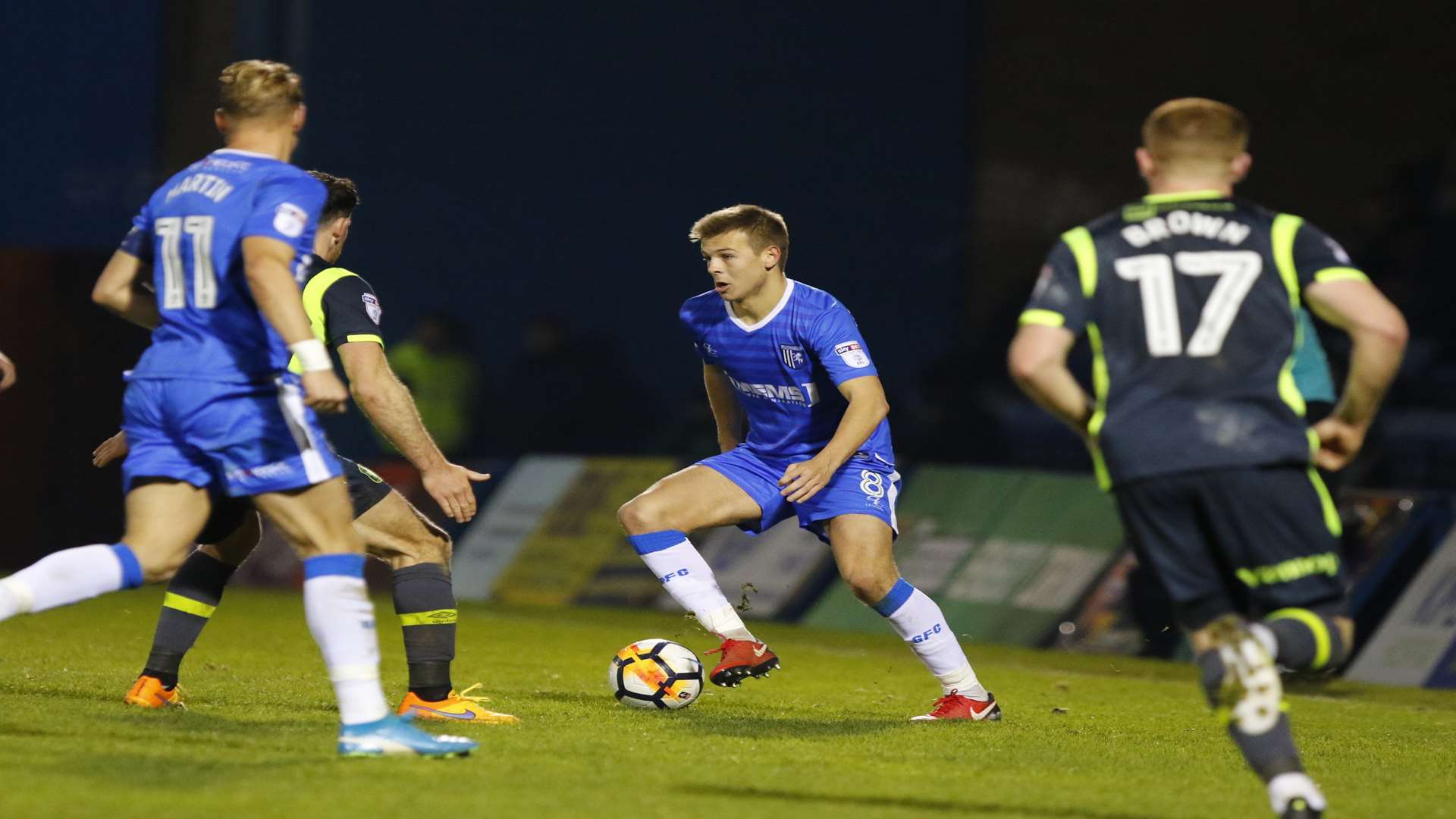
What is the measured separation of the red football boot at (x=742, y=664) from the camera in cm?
666

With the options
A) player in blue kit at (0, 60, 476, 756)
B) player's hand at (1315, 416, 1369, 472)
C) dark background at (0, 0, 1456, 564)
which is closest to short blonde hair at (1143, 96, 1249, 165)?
player's hand at (1315, 416, 1369, 472)

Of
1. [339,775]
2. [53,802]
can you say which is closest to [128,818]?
[53,802]

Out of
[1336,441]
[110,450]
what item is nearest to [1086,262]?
[1336,441]

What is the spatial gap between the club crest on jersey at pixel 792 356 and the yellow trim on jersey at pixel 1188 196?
8.13 ft

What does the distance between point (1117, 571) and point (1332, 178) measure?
899 cm

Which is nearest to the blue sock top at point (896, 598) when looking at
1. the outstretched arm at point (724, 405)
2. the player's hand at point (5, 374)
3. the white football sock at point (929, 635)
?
the white football sock at point (929, 635)

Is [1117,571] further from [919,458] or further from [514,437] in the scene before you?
[514,437]

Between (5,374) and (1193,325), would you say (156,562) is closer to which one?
(5,374)

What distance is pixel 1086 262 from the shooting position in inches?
185

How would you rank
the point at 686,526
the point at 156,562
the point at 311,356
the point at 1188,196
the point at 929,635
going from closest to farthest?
the point at 1188,196, the point at 311,356, the point at 156,562, the point at 929,635, the point at 686,526

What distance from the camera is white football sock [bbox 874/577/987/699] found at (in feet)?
23.0

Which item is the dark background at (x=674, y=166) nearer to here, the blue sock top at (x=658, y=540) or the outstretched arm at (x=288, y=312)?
the blue sock top at (x=658, y=540)

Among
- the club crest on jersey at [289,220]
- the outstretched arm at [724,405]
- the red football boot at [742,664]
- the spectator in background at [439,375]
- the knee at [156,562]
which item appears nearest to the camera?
the club crest on jersey at [289,220]

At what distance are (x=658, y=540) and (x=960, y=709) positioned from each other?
4.06 ft
